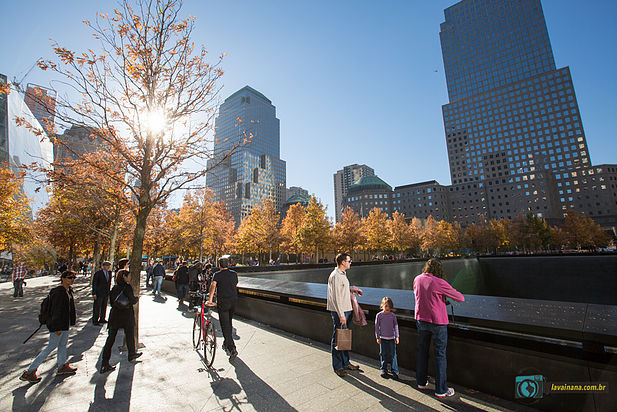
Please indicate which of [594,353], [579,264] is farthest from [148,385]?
[579,264]

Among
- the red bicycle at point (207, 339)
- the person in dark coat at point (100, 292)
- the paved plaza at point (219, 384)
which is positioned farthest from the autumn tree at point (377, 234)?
the red bicycle at point (207, 339)

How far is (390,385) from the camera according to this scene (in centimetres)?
421

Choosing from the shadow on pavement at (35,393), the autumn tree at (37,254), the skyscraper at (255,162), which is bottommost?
the shadow on pavement at (35,393)

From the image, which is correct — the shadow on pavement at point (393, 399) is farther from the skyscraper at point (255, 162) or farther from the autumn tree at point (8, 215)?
the skyscraper at point (255, 162)

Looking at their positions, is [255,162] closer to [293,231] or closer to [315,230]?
[293,231]

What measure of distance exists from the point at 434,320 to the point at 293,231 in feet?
117

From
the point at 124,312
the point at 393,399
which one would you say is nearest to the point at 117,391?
the point at 124,312

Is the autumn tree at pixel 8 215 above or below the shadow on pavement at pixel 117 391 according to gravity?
above

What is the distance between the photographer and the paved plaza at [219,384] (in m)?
3.68

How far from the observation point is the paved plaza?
12.1ft

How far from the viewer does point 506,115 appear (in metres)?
134

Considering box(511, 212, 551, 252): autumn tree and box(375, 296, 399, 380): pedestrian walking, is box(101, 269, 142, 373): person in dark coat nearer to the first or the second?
box(375, 296, 399, 380): pedestrian walking

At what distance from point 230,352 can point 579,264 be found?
3811 centimetres

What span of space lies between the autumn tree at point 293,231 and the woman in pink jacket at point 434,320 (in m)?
30.9
